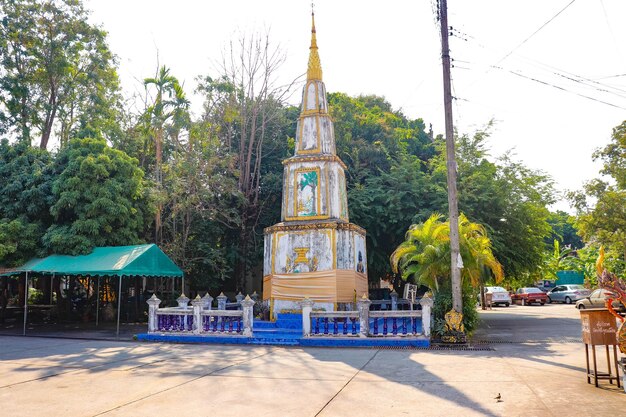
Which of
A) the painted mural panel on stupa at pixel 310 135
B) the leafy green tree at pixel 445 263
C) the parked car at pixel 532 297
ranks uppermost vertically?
the painted mural panel on stupa at pixel 310 135

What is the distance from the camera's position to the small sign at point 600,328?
7366 millimetres

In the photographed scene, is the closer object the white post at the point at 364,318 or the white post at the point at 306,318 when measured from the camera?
the white post at the point at 364,318

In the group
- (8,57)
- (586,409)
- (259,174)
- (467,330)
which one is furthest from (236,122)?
(586,409)

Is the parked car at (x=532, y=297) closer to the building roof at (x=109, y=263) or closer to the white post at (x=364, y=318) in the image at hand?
the white post at (x=364, y=318)

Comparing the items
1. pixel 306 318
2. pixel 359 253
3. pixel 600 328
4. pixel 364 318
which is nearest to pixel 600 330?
Result: pixel 600 328

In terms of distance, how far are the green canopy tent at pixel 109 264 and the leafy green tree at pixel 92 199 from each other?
62cm

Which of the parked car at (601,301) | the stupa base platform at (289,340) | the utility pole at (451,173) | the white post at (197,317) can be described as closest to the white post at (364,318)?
the stupa base platform at (289,340)

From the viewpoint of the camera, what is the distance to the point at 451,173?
13.5m

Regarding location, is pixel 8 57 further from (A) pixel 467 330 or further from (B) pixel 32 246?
(A) pixel 467 330

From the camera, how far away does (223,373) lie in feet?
30.0

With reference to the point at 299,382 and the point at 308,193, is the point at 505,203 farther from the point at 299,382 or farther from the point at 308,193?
the point at 299,382

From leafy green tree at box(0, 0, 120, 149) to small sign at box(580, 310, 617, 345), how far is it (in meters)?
19.8

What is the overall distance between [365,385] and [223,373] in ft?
9.02

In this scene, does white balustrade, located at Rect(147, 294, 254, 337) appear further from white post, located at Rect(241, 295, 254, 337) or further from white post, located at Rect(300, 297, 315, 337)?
white post, located at Rect(300, 297, 315, 337)
